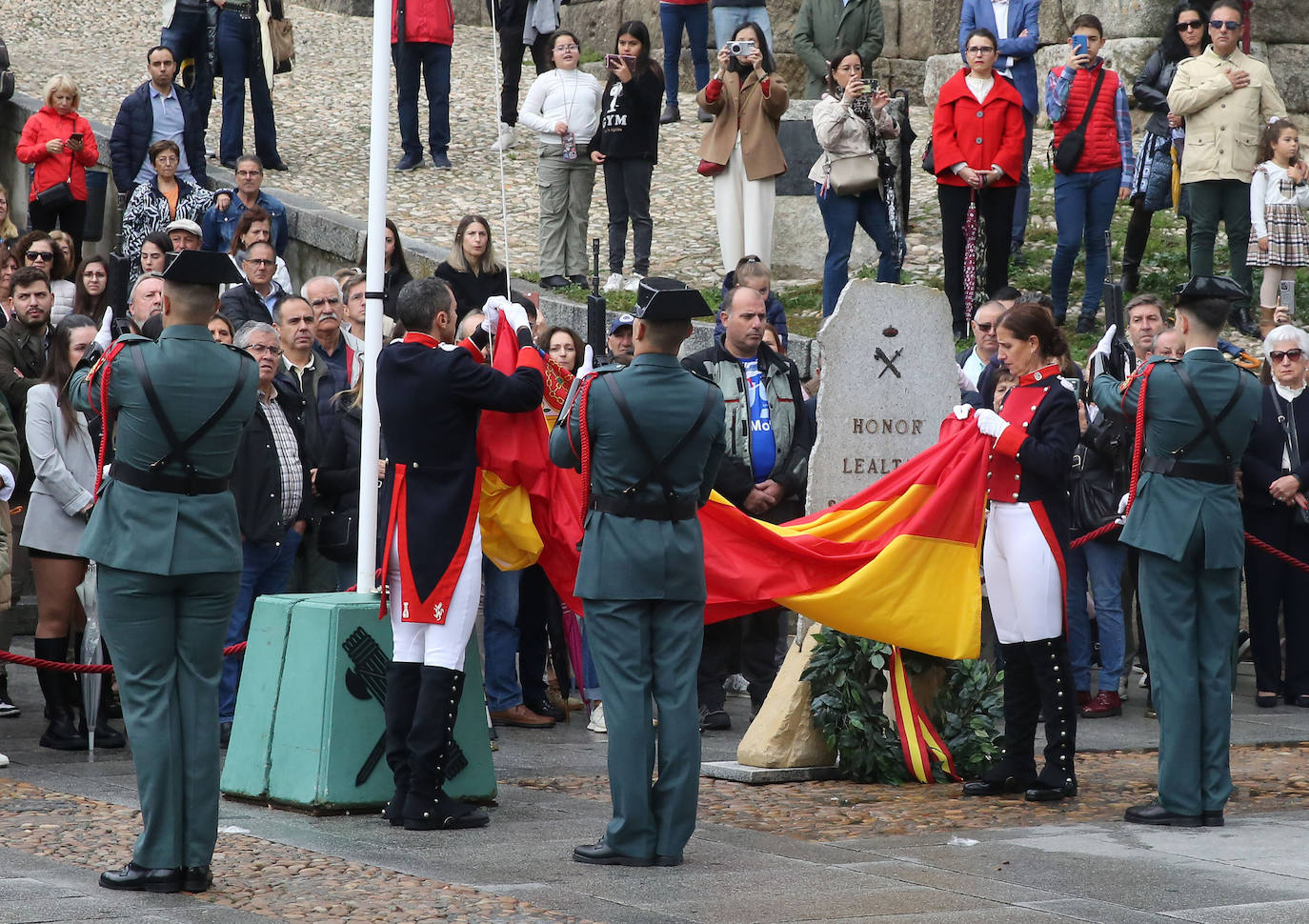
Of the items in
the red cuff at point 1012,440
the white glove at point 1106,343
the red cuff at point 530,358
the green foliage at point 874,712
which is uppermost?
the white glove at point 1106,343

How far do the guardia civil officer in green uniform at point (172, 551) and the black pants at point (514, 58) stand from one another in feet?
46.0

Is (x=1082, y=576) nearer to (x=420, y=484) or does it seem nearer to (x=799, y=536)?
(x=799, y=536)

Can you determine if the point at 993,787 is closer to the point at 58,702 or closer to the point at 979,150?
the point at 58,702

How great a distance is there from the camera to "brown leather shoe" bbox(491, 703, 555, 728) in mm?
9992

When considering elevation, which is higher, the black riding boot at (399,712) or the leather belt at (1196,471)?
the leather belt at (1196,471)

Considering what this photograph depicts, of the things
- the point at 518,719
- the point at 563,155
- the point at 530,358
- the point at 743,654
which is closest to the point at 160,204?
the point at 563,155

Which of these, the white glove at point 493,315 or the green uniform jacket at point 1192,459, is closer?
the green uniform jacket at point 1192,459

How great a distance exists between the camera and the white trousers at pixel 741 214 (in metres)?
14.4

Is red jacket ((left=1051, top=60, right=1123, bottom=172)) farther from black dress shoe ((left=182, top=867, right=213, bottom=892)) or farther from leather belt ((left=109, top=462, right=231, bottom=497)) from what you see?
black dress shoe ((left=182, top=867, right=213, bottom=892))

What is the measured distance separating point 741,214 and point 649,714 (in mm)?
8304

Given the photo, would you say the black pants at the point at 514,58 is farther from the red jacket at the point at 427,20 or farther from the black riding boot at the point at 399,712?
the black riding boot at the point at 399,712

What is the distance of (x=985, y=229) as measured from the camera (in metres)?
13.8

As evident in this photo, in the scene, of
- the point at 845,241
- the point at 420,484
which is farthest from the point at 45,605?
Result: the point at 845,241

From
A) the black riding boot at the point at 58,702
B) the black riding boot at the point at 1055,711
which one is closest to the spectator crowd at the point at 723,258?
the black riding boot at the point at 58,702
